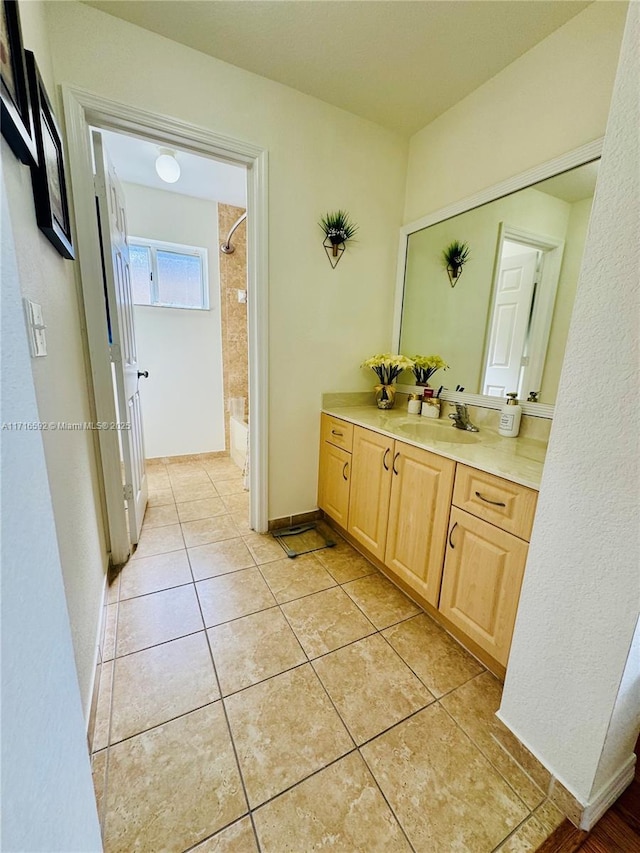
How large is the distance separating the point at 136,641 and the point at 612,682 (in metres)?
1.64

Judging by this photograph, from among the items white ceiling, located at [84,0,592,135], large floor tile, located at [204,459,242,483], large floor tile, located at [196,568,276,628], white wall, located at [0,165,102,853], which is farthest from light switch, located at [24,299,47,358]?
large floor tile, located at [204,459,242,483]

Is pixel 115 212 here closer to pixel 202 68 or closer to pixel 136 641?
pixel 202 68

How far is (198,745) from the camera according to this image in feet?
3.52

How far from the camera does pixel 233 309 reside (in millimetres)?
3498

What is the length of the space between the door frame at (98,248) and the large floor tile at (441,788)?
4.79 feet

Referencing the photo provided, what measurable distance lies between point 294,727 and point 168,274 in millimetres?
3480

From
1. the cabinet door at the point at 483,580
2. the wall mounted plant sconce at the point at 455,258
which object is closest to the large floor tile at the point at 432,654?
the cabinet door at the point at 483,580

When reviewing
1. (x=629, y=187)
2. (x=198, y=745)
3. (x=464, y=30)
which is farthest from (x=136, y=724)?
(x=464, y=30)

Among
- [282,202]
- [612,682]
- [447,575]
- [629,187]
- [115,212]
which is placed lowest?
→ [447,575]

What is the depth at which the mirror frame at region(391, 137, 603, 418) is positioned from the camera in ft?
4.66

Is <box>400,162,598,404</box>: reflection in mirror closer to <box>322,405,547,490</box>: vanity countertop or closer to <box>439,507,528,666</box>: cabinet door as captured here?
<box>322,405,547,490</box>: vanity countertop

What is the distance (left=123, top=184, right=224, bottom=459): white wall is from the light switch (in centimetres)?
239

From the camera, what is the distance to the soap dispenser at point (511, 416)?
1650 millimetres

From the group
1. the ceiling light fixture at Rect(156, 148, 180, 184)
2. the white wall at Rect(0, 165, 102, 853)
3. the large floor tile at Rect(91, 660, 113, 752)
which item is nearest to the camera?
the white wall at Rect(0, 165, 102, 853)
